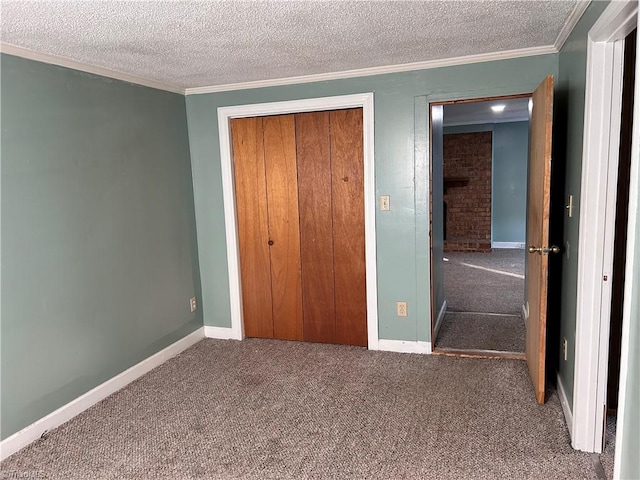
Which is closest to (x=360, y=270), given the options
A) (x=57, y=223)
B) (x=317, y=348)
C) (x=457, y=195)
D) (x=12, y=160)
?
(x=317, y=348)

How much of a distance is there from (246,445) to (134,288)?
1.38 m

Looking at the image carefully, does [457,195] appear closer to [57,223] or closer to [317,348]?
[317,348]

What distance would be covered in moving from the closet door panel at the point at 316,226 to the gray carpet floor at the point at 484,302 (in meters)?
0.96

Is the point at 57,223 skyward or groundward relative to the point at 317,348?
skyward

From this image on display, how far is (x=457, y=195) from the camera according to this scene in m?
8.03

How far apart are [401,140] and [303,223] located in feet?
3.22

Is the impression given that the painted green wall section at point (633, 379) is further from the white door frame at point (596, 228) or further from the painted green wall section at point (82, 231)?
the painted green wall section at point (82, 231)

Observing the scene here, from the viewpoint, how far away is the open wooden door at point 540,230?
7.72ft

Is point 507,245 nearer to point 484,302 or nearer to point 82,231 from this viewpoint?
point 484,302

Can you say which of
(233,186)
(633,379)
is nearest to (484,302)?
(233,186)

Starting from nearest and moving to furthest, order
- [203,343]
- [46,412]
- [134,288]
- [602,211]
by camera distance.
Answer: [602,211]
[46,412]
[134,288]
[203,343]

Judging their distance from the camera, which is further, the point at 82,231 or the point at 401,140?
the point at 401,140

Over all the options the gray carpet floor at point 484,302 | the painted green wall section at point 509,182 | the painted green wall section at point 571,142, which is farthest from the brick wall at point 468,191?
the painted green wall section at point 571,142

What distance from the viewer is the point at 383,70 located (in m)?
3.15
